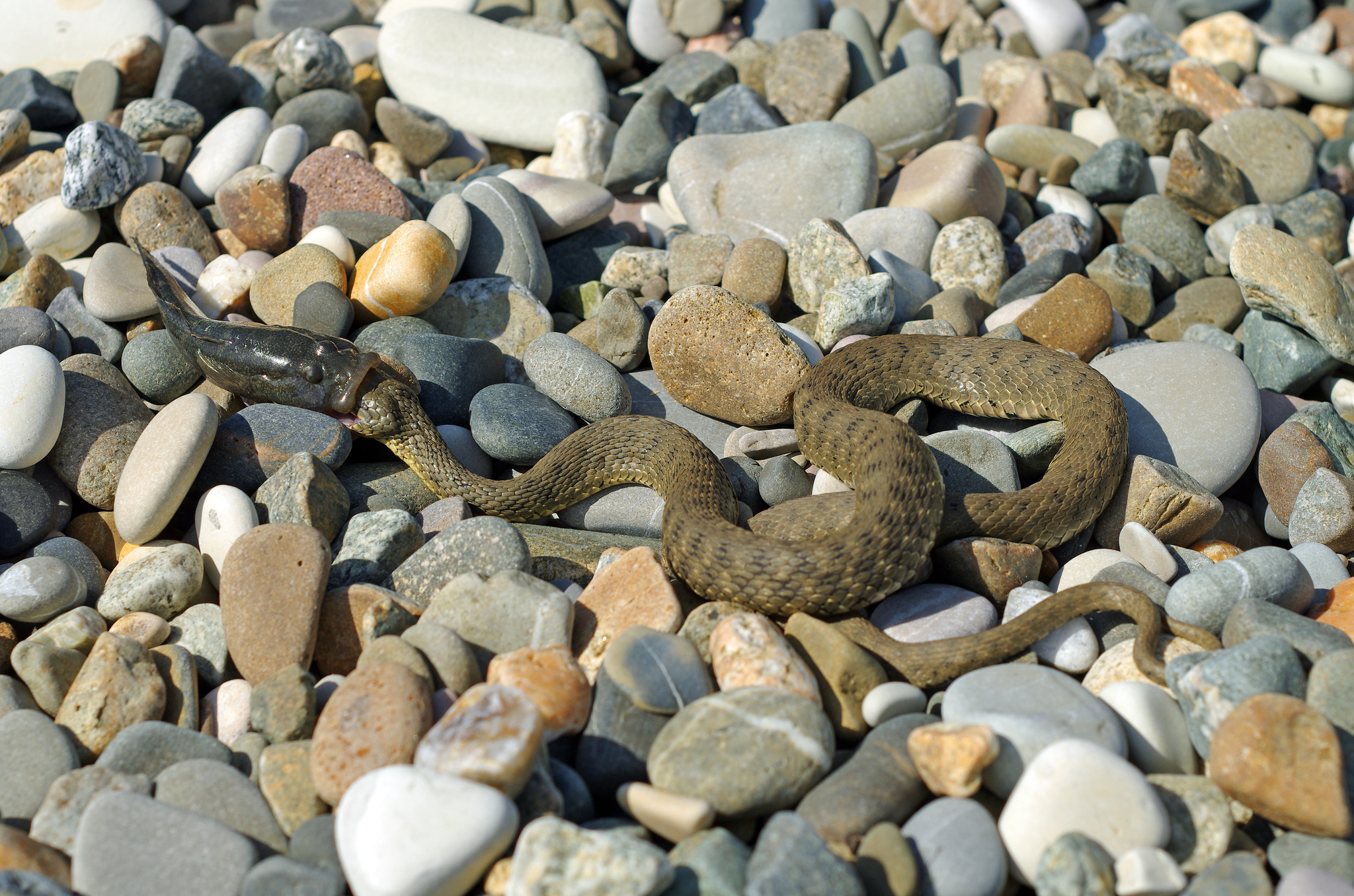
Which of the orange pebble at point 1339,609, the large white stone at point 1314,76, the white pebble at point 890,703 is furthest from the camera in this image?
the large white stone at point 1314,76

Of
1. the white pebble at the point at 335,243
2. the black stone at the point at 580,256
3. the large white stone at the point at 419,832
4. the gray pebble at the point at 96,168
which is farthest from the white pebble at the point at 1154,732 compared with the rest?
the gray pebble at the point at 96,168

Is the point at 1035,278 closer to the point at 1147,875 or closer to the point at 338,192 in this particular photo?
the point at 1147,875

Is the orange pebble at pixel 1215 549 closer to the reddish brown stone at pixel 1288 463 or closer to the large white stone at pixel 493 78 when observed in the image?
the reddish brown stone at pixel 1288 463

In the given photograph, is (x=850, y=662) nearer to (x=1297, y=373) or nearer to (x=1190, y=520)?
(x=1190, y=520)

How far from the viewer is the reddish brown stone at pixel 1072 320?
6020 millimetres

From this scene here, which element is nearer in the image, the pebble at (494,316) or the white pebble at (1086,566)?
the white pebble at (1086,566)

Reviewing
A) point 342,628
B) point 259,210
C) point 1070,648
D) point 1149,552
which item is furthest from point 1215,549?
point 259,210

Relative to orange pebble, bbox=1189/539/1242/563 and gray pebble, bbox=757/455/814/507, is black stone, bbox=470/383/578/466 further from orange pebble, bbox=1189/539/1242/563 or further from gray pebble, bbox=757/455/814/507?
orange pebble, bbox=1189/539/1242/563

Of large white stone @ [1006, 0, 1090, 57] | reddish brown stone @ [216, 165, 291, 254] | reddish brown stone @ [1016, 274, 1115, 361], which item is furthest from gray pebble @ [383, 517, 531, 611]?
large white stone @ [1006, 0, 1090, 57]

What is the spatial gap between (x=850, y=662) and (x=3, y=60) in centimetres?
924

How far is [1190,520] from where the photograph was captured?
480 cm

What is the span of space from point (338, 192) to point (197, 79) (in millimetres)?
2117

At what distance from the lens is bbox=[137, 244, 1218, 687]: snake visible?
159 inches

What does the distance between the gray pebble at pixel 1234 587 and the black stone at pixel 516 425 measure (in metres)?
3.27
